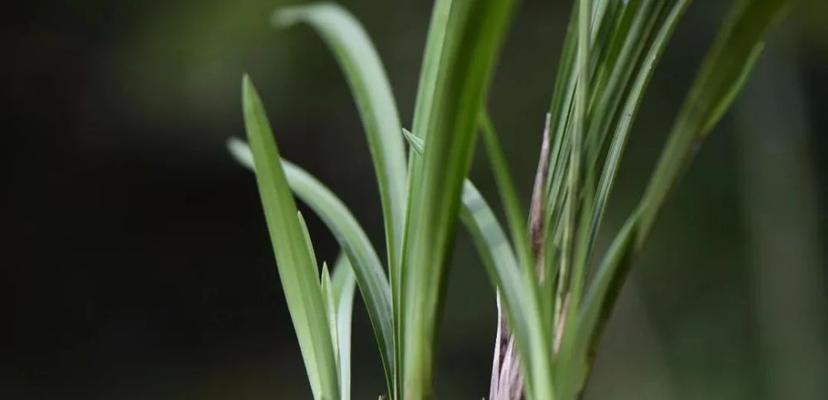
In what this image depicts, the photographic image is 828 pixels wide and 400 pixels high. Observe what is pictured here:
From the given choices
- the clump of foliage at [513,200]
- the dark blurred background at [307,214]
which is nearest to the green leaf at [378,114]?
the clump of foliage at [513,200]

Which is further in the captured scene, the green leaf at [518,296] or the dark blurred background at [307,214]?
the dark blurred background at [307,214]

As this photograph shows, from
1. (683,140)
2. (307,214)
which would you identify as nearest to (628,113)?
(683,140)

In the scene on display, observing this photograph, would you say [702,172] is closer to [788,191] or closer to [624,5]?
[788,191]

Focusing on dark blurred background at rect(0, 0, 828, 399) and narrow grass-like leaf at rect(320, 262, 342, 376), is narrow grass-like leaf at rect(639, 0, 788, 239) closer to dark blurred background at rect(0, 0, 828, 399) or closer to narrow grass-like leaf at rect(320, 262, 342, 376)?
narrow grass-like leaf at rect(320, 262, 342, 376)

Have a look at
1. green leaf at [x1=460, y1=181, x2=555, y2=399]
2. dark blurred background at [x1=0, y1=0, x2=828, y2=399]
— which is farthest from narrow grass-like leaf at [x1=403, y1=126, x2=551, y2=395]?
dark blurred background at [x1=0, y1=0, x2=828, y2=399]

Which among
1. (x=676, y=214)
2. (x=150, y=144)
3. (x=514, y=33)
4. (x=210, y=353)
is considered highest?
(x=514, y=33)

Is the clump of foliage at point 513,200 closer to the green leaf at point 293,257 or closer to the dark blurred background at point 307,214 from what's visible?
the green leaf at point 293,257

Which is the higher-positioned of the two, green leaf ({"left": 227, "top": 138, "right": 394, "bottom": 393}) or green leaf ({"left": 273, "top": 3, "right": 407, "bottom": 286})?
green leaf ({"left": 273, "top": 3, "right": 407, "bottom": 286})

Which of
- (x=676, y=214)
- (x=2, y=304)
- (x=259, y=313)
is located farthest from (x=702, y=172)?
(x=2, y=304)
